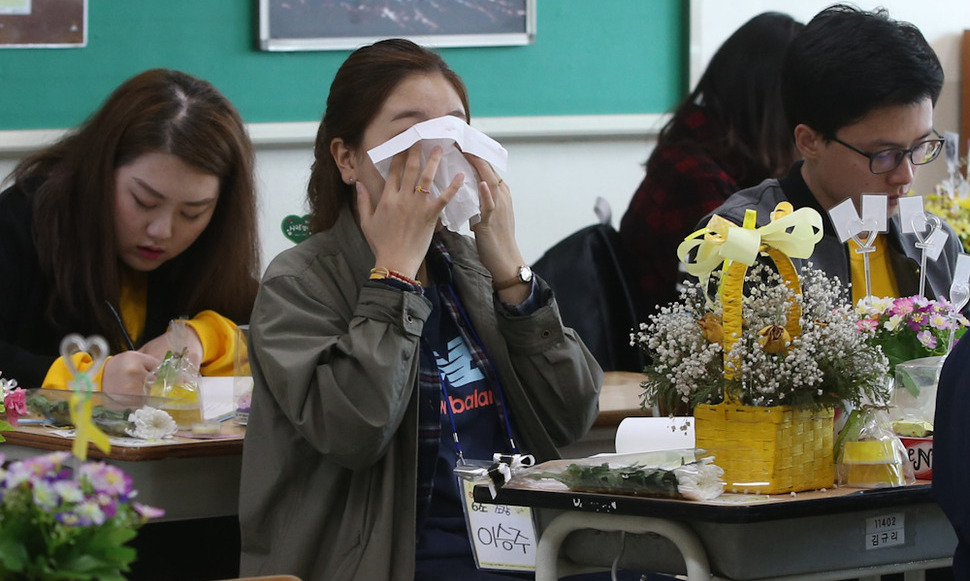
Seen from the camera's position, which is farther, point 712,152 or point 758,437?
point 712,152

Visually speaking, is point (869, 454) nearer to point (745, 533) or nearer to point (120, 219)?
point (745, 533)

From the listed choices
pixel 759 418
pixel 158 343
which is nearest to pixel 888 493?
pixel 759 418

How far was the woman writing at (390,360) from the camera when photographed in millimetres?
1925

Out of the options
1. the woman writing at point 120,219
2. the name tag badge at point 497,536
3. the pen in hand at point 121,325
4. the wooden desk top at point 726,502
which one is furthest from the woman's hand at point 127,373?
the wooden desk top at point 726,502

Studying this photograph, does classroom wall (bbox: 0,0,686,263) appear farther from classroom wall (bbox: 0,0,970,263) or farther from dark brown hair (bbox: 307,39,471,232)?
dark brown hair (bbox: 307,39,471,232)

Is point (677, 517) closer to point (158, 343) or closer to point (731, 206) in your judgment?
point (731, 206)

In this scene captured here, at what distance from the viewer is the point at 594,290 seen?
125 inches

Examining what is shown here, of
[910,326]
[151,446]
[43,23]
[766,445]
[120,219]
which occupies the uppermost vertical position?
[43,23]

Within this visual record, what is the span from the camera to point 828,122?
246 cm

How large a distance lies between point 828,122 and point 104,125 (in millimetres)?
1528

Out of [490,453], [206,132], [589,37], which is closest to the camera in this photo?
[490,453]

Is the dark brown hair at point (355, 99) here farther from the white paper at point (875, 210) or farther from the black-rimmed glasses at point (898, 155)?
the black-rimmed glasses at point (898, 155)

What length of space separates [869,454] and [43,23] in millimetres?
2946

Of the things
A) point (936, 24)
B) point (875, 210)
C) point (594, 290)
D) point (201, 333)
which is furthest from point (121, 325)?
point (936, 24)
